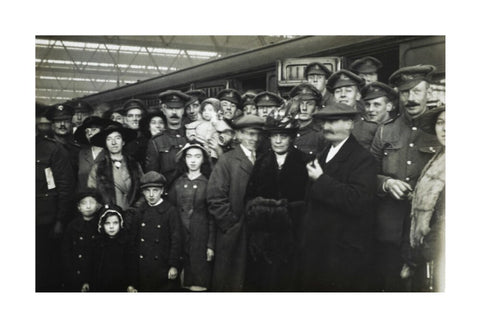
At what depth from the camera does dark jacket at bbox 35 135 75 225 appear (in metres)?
4.84

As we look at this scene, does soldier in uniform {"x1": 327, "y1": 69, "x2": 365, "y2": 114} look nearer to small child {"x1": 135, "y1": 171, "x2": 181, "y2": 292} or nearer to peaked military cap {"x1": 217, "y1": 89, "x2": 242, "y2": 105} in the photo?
peaked military cap {"x1": 217, "y1": 89, "x2": 242, "y2": 105}

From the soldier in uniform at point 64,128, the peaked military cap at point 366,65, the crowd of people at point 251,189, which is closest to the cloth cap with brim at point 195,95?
the crowd of people at point 251,189

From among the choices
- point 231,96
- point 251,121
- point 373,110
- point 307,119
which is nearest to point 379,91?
point 373,110

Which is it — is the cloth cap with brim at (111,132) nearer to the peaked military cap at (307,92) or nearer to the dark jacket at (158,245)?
the dark jacket at (158,245)

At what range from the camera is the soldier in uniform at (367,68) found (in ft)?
15.2

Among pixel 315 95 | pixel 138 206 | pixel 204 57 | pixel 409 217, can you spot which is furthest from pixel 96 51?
pixel 409 217

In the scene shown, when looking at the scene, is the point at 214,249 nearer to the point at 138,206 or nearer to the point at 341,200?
the point at 138,206

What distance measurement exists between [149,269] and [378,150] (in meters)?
2.14

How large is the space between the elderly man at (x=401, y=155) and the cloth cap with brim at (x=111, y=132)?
2.02 meters

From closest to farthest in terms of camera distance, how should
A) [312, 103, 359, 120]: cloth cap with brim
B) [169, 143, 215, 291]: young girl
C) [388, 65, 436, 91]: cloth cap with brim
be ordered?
[388, 65, 436, 91]: cloth cap with brim
[312, 103, 359, 120]: cloth cap with brim
[169, 143, 215, 291]: young girl

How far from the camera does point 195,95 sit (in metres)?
4.89

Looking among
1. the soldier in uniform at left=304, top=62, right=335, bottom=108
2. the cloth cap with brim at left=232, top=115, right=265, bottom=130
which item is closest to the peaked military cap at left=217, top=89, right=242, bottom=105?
the cloth cap with brim at left=232, top=115, right=265, bottom=130

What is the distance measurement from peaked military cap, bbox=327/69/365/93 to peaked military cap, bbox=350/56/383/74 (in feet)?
0.16
